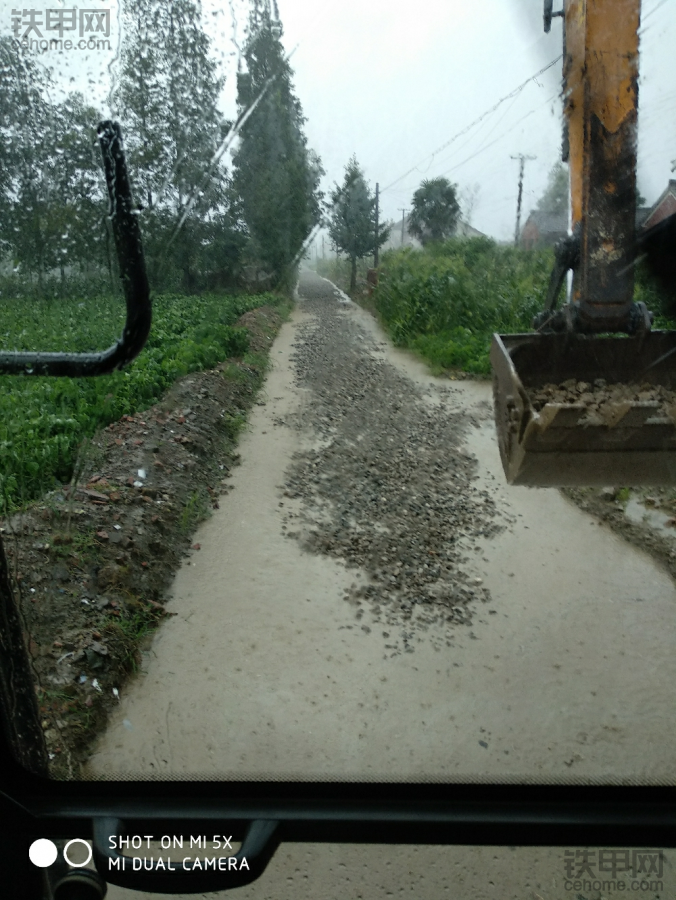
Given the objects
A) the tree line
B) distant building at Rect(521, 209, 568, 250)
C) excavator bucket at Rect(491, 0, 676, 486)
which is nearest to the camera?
the tree line

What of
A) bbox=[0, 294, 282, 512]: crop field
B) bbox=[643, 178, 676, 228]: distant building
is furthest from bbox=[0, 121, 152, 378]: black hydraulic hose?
bbox=[643, 178, 676, 228]: distant building

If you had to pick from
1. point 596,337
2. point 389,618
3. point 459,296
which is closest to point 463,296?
point 459,296

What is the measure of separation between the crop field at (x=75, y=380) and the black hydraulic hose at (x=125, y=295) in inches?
0.9

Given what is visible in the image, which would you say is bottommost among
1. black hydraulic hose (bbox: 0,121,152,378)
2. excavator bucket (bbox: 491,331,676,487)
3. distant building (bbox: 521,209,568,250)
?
excavator bucket (bbox: 491,331,676,487)

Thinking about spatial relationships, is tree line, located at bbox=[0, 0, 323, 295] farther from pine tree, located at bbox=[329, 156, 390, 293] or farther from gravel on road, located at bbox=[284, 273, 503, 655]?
gravel on road, located at bbox=[284, 273, 503, 655]

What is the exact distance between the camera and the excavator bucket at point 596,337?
1.36 metres

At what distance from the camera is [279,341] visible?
184cm

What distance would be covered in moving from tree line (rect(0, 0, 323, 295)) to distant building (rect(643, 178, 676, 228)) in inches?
28.0

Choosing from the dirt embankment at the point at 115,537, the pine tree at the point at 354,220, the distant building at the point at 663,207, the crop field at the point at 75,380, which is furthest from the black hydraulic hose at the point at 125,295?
the distant building at the point at 663,207

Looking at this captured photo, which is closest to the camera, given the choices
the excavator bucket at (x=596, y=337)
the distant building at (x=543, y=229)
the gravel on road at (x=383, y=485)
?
the excavator bucket at (x=596, y=337)

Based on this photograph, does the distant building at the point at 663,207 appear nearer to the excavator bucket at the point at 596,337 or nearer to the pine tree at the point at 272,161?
the excavator bucket at the point at 596,337

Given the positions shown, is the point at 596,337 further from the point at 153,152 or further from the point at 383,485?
the point at 153,152

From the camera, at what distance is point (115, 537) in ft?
5.32

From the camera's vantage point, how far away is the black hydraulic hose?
3.16ft
